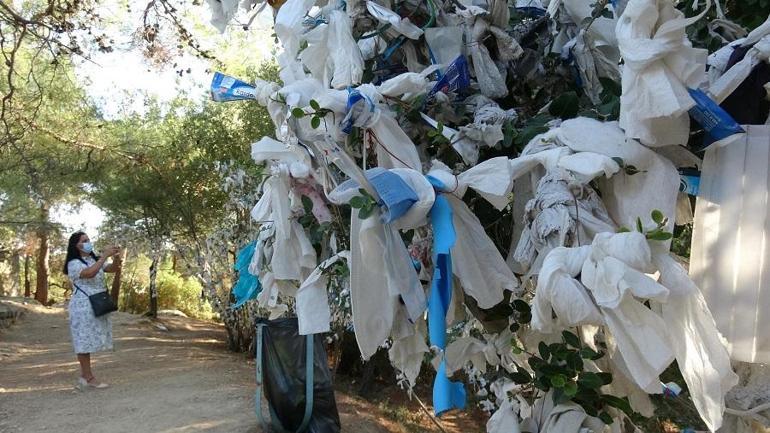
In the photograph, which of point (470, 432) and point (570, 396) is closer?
point (570, 396)

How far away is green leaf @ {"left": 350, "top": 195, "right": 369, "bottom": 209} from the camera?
54.6 inches

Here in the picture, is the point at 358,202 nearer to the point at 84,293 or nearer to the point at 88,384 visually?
the point at 84,293

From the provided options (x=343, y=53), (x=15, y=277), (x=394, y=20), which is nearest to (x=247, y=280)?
(x=343, y=53)

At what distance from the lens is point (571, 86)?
1998 mm

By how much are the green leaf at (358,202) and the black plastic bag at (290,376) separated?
4414mm

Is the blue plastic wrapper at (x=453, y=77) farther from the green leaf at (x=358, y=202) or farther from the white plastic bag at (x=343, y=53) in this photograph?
the green leaf at (x=358, y=202)

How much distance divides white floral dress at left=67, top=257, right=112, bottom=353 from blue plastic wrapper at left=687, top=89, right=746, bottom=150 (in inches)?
246

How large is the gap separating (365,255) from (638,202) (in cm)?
56

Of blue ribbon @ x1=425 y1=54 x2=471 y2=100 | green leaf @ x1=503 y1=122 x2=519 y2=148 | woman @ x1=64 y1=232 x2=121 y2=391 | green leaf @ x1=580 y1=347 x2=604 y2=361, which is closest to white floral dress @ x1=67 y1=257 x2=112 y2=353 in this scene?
woman @ x1=64 y1=232 x2=121 y2=391

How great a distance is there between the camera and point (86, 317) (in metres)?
6.76

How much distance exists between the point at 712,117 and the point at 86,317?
646cm

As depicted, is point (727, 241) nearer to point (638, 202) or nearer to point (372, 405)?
point (638, 202)

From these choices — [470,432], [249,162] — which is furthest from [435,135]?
[249,162]

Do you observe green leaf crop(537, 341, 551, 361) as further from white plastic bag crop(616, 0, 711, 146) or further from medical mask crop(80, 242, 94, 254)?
medical mask crop(80, 242, 94, 254)
